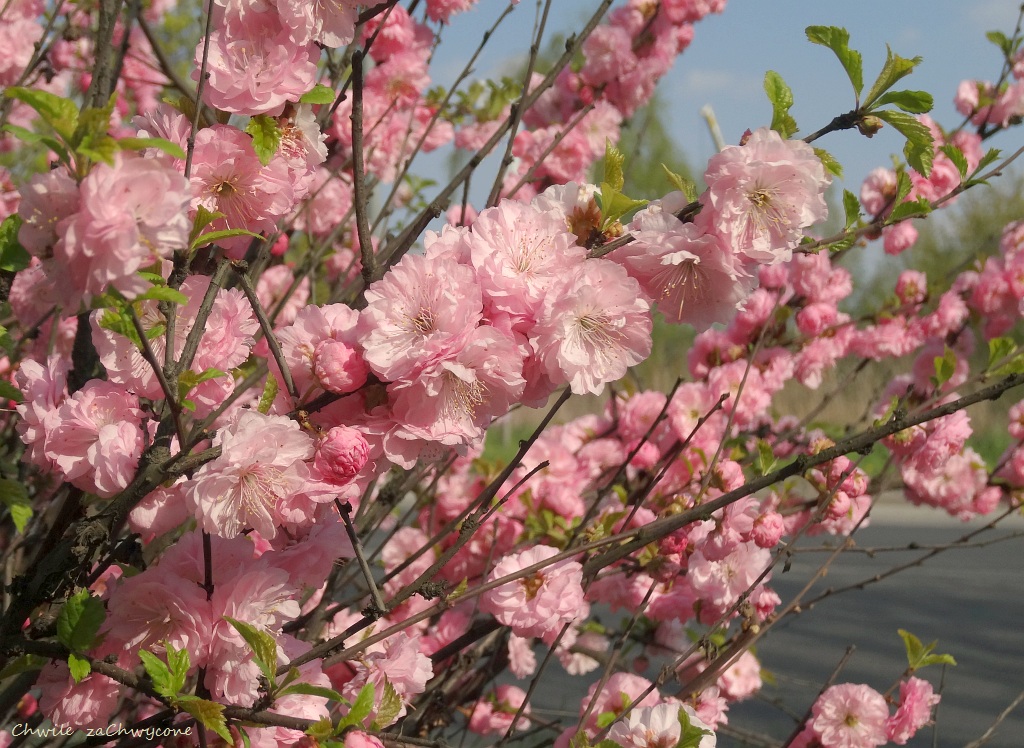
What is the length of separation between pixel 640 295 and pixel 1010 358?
2.99 ft

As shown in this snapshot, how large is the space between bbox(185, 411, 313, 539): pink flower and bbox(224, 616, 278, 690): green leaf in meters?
0.10

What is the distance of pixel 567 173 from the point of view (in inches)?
113


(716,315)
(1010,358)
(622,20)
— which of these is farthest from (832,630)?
(716,315)

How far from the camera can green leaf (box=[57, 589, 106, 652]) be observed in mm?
980

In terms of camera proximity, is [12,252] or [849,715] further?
[849,715]

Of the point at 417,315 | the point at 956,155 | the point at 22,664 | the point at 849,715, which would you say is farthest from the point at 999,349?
the point at 22,664

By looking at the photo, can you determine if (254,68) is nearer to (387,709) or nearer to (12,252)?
(12,252)

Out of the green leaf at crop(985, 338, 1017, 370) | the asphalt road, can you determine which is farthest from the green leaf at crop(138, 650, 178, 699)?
the asphalt road

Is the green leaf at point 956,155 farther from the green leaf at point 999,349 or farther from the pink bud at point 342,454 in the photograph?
the pink bud at point 342,454

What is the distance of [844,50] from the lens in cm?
108

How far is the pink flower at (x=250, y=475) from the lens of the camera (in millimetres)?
931

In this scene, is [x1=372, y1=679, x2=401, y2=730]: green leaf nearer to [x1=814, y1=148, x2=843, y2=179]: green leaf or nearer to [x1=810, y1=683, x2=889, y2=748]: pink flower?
[x1=814, y1=148, x2=843, y2=179]: green leaf

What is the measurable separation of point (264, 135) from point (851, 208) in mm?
792

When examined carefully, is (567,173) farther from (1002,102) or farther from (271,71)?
(271,71)
